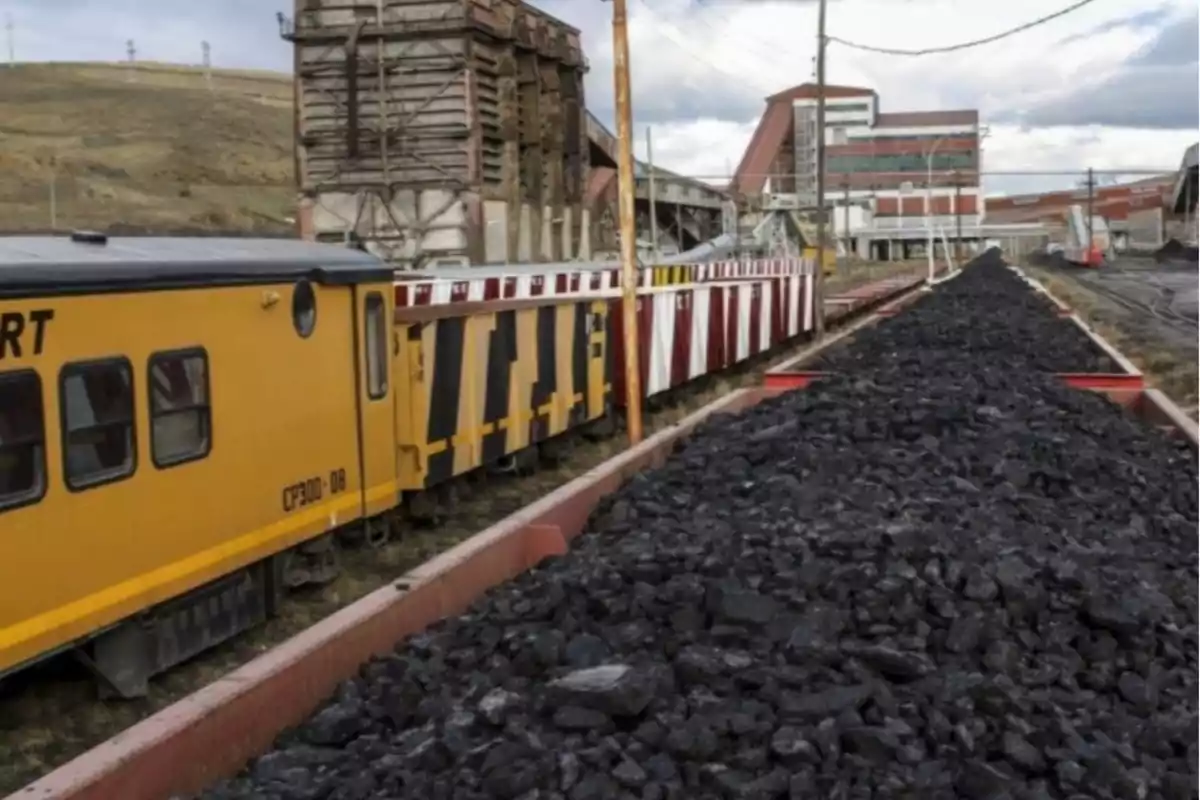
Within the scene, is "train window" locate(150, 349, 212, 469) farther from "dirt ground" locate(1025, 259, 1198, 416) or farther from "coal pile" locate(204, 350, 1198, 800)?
"dirt ground" locate(1025, 259, 1198, 416)

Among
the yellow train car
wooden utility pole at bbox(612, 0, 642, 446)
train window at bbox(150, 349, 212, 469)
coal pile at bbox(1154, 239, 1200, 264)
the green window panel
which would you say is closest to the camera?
the yellow train car

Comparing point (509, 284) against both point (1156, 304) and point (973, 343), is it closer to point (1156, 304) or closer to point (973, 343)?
point (973, 343)

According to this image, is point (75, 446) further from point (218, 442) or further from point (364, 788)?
point (364, 788)

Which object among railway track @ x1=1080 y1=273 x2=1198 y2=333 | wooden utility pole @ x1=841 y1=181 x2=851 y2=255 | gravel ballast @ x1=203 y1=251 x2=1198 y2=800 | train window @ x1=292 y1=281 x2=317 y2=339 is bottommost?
gravel ballast @ x1=203 y1=251 x2=1198 y2=800

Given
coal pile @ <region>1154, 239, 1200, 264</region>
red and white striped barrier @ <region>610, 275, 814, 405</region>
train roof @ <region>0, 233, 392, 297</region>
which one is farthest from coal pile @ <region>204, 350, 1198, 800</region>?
coal pile @ <region>1154, 239, 1200, 264</region>

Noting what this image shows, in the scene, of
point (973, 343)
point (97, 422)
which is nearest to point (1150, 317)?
point (973, 343)

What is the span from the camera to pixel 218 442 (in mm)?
8328

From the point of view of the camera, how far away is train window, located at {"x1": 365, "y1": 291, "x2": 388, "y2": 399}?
1035cm

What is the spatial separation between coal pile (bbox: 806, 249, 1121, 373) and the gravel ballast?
6979 millimetres

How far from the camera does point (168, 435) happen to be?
312 inches

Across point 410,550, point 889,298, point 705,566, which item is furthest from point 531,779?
point 889,298

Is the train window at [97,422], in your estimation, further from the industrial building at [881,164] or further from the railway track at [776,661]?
the industrial building at [881,164]

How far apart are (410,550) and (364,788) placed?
6649mm

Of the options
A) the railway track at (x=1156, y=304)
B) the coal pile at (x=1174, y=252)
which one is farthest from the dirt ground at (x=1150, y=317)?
the coal pile at (x=1174, y=252)
